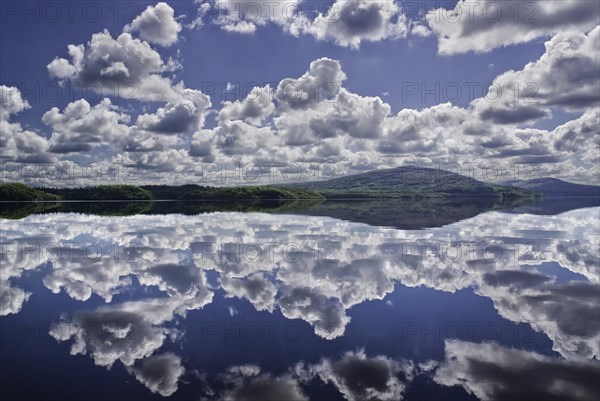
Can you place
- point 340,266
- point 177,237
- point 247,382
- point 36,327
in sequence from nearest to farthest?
point 247,382, point 36,327, point 340,266, point 177,237

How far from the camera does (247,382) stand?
10938mm

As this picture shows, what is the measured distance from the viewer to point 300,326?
15.3 metres

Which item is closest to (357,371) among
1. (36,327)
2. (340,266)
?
(36,327)

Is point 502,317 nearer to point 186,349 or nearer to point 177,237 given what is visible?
point 186,349

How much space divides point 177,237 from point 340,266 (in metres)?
22.5

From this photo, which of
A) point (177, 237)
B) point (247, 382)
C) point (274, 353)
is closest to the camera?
point (247, 382)

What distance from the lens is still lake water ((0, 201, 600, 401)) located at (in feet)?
35.5

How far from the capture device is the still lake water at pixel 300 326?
1081cm

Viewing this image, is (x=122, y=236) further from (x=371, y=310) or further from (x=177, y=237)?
(x=371, y=310)

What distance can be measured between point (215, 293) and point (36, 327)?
7.59m

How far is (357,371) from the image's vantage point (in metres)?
11.6

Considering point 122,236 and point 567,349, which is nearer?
point 567,349

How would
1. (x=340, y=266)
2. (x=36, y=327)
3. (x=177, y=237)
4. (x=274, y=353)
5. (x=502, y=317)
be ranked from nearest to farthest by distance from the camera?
1. (x=274, y=353)
2. (x=36, y=327)
3. (x=502, y=317)
4. (x=340, y=266)
5. (x=177, y=237)

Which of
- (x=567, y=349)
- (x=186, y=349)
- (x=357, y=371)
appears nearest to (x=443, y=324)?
(x=567, y=349)
